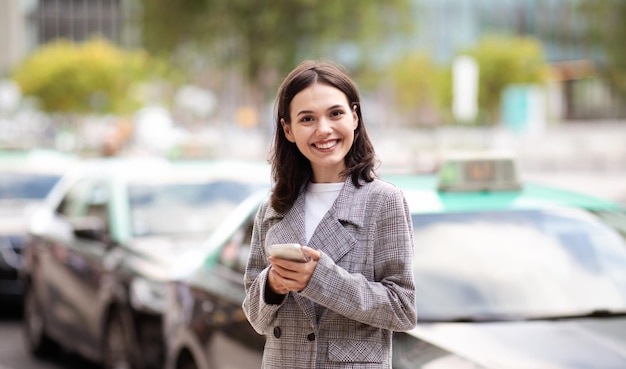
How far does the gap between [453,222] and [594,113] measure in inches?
3471

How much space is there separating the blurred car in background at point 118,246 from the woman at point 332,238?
373cm

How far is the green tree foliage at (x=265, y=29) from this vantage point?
30.6 m

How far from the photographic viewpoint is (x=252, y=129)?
283 feet

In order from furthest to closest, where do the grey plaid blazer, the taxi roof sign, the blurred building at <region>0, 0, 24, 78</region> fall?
1. the blurred building at <region>0, 0, 24, 78</region>
2. the taxi roof sign
3. the grey plaid blazer

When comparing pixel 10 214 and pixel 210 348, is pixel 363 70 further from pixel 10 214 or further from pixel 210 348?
pixel 210 348

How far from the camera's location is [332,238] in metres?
3.11

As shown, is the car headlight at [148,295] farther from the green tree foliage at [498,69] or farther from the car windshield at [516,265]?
the green tree foliage at [498,69]

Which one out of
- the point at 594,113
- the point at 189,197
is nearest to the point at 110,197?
the point at 189,197

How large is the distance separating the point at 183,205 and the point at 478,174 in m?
3.54

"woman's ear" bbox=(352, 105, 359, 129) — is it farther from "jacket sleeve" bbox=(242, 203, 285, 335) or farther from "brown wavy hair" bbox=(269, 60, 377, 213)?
"jacket sleeve" bbox=(242, 203, 285, 335)

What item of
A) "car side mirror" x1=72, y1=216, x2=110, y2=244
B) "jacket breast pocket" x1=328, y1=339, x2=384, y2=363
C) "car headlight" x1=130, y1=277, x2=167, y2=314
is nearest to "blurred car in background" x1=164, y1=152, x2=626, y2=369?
"jacket breast pocket" x1=328, y1=339, x2=384, y2=363

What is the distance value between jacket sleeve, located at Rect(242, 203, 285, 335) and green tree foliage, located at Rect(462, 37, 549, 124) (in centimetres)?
6293

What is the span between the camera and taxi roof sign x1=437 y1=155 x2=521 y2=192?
524 centimetres

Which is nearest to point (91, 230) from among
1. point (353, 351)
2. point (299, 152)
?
point (299, 152)
